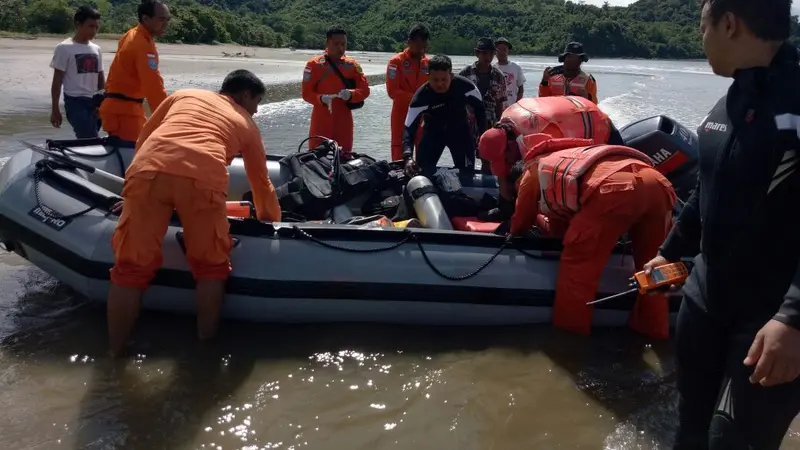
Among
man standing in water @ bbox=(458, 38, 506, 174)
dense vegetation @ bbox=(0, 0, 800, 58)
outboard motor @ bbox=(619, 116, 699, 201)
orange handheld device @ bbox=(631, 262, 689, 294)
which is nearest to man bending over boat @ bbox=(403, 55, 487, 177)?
man standing in water @ bbox=(458, 38, 506, 174)

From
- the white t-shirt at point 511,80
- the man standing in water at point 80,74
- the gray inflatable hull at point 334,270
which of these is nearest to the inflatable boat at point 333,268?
the gray inflatable hull at point 334,270

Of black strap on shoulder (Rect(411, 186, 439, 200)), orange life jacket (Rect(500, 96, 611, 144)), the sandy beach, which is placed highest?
orange life jacket (Rect(500, 96, 611, 144))

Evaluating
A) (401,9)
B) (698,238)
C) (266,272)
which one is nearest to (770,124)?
(698,238)

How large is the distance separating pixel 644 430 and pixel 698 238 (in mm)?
1135

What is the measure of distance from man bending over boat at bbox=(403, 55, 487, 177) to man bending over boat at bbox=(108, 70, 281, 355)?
1.94m

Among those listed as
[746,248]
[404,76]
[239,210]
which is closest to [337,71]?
[404,76]

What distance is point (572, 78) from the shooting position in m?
Answer: 5.84

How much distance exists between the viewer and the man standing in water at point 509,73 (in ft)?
21.3

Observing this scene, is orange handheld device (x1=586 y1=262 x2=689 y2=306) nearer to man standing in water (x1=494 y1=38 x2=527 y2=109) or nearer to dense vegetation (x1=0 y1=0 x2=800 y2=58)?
man standing in water (x1=494 y1=38 x2=527 y2=109)

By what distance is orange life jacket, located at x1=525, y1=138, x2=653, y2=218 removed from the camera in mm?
3062

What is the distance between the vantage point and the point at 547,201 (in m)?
3.28

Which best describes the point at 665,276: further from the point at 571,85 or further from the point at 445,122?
the point at 571,85

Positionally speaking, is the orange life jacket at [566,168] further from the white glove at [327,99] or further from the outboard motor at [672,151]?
the white glove at [327,99]

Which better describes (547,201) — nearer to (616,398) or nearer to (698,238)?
(616,398)
